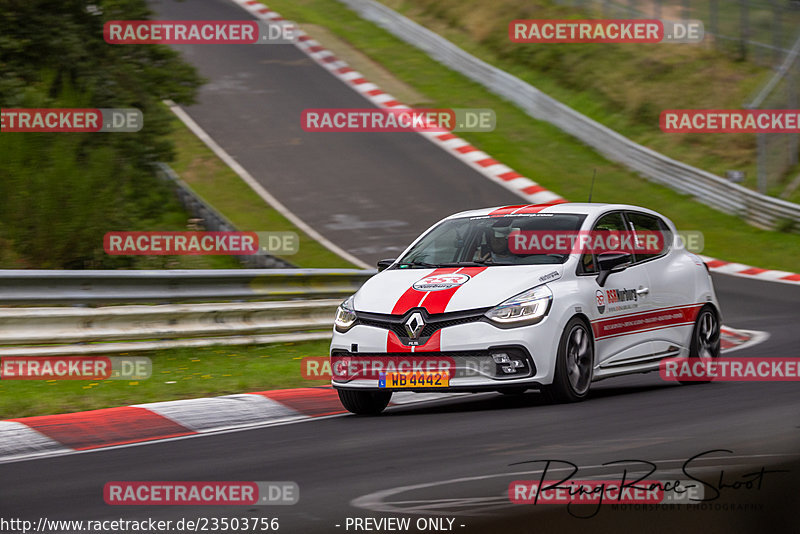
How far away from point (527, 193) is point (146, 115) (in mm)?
9051

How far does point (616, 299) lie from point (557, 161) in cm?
1689

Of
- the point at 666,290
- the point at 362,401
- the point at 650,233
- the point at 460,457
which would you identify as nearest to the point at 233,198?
the point at 650,233

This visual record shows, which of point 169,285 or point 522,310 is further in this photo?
point 169,285

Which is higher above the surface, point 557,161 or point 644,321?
point 557,161

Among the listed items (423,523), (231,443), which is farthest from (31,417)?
(423,523)

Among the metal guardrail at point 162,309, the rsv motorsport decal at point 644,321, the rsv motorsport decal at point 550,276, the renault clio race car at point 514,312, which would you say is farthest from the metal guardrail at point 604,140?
the rsv motorsport decal at point 550,276

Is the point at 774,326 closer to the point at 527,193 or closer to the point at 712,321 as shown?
the point at 712,321

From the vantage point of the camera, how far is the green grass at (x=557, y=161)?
2203 centimetres

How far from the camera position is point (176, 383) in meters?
9.91

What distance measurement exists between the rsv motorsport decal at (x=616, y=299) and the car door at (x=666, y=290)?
0.30 meters

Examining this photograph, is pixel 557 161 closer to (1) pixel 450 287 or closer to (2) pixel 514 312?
(1) pixel 450 287

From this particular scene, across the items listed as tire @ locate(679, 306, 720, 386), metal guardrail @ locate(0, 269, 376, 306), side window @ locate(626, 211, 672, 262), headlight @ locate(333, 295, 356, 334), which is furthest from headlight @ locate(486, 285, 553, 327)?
metal guardrail @ locate(0, 269, 376, 306)

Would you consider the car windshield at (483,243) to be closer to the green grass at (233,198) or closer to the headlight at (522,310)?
the headlight at (522,310)

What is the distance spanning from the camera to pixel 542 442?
6.82m
